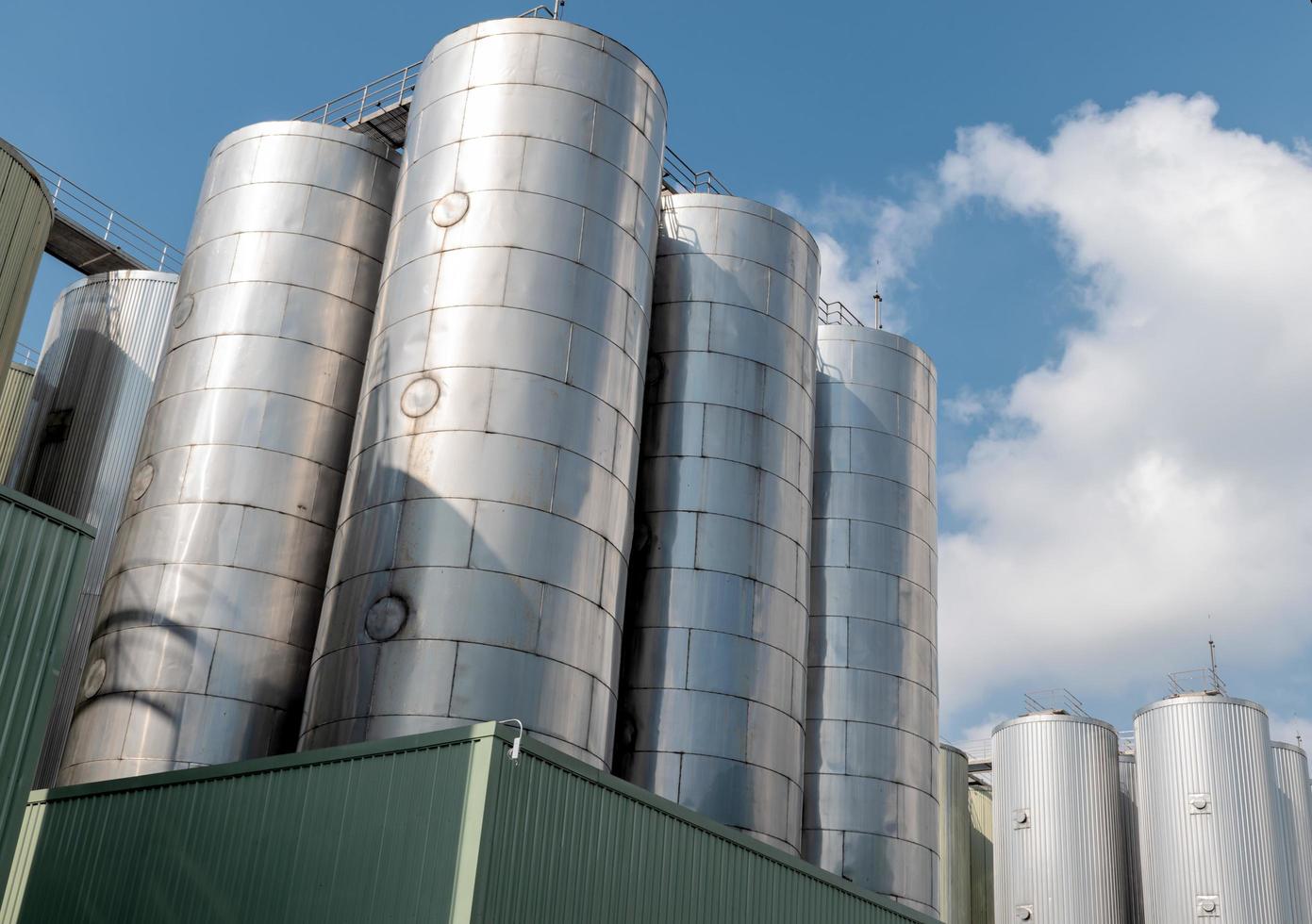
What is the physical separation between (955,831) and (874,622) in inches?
684

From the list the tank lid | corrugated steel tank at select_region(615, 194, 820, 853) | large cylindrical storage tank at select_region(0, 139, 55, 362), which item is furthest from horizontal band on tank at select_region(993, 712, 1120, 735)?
large cylindrical storage tank at select_region(0, 139, 55, 362)

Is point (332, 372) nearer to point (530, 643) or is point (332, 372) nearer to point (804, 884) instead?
point (530, 643)

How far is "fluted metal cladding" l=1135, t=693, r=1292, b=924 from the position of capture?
37.4 meters

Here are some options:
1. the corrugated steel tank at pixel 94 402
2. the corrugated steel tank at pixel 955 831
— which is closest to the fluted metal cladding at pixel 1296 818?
the corrugated steel tank at pixel 955 831

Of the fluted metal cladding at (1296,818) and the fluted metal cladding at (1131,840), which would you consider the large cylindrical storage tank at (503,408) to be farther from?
the fluted metal cladding at (1296,818)

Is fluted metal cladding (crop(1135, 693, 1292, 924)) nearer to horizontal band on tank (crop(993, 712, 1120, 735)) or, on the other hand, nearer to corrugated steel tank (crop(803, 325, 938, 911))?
horizontal band on tank (crop(993, 712, 1120, 735))

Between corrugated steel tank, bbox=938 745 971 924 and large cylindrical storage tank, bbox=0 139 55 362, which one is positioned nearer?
large cylindrical storage tank, bbox=0 139 55 362

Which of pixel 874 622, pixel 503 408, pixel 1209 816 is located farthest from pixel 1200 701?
pixel 503 408

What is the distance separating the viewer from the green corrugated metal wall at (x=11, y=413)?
1251 inches

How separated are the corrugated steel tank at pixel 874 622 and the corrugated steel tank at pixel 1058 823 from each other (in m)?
12.1

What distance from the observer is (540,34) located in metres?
23.4

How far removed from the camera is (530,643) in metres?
19.3

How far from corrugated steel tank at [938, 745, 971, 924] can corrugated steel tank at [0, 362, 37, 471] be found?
27.6m

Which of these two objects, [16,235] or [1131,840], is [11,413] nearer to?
[16,235]
